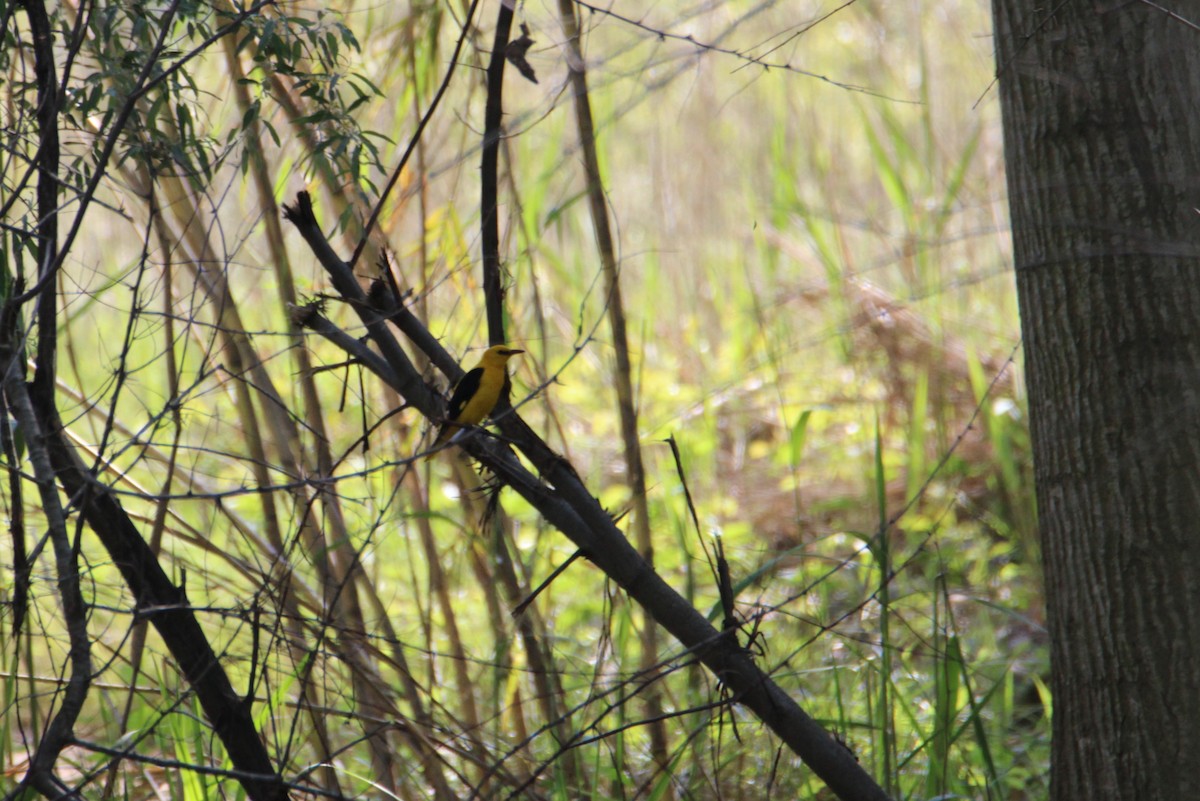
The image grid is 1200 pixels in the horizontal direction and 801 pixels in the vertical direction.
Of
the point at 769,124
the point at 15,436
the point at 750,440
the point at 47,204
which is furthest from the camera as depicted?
the point at 769,124

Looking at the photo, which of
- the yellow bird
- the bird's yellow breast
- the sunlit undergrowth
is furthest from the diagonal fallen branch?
the bird's yellow breast

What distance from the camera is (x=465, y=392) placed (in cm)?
221

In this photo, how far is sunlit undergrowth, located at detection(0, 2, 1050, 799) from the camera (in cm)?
215

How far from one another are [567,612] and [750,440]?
1786 millimetres

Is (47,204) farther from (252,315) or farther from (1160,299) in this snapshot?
(252,315)

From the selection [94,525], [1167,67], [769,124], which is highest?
[769,124]

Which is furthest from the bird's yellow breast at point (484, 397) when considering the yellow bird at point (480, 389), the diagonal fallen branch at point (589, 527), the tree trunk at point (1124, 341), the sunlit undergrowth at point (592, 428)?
the tree trunk at point (1124, 341)

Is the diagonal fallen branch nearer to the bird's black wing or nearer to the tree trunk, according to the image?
the bird's black wing

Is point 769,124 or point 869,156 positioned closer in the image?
point 769,124

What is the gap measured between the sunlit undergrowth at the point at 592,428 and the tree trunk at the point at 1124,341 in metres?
0.23

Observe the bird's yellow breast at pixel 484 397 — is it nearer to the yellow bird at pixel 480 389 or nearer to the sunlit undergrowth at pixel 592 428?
the yellow bird at pixel 480 389

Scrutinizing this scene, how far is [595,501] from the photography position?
1846 mm

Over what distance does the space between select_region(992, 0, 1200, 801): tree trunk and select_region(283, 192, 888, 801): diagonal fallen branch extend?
49 cm

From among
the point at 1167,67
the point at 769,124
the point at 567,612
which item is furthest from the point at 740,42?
the point at 1167,67
